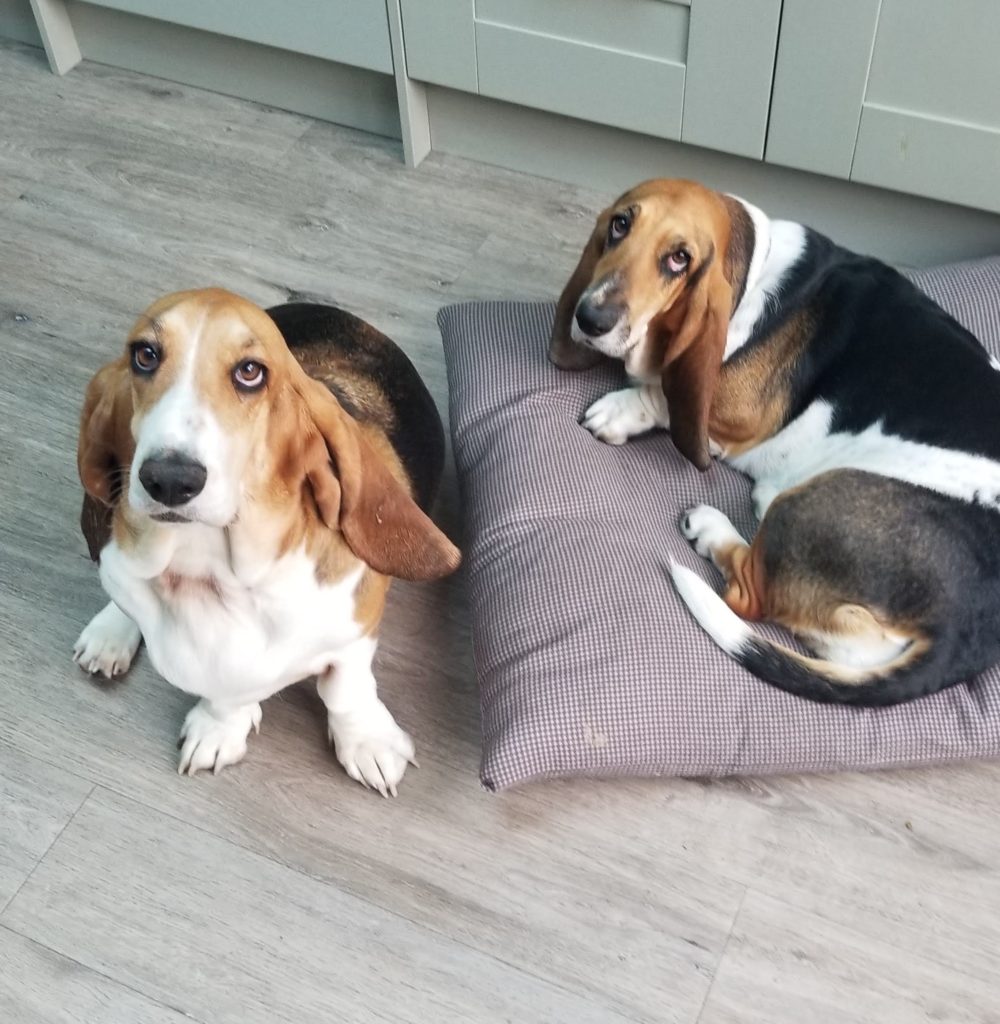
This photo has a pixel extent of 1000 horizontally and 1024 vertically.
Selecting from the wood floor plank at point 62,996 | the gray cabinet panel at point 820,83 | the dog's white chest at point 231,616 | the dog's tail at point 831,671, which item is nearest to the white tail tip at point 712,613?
the dog's tail at point 831,671

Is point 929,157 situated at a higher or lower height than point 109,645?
higher

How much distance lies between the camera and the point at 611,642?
6.62 feet

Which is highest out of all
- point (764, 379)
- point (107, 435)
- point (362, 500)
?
point (107, 435)

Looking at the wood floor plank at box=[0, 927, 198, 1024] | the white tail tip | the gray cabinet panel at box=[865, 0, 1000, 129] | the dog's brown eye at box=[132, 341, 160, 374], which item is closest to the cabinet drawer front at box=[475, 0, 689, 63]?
the gray cabinet panel at box=[865, 0, 1000, 129]

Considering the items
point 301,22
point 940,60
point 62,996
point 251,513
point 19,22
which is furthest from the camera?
point 19,22

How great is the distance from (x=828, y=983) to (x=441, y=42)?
7.59ft

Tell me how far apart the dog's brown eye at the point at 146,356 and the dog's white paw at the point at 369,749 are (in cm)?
79

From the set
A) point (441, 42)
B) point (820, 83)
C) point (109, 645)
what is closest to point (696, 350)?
point (820, 83)

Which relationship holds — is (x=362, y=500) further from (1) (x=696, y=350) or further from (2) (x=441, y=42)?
(2) (x=441, y=42)

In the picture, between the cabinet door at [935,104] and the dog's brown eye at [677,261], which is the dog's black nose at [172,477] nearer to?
the dog's brown eye at [677,261]

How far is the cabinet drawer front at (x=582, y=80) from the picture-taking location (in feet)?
9.47

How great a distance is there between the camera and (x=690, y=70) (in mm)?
2820

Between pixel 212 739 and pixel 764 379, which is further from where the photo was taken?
pixel 764 379

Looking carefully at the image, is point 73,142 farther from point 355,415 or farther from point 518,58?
point 355,415
